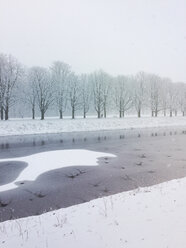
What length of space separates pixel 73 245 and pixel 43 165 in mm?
10712

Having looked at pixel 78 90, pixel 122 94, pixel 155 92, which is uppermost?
pixel 155 92

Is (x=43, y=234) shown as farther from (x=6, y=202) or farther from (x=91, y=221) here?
(x=6, y=202)

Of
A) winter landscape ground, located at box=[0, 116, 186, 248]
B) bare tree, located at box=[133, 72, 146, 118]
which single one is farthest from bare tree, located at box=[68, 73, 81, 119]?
winter landscape ground, located at box=[0, 116, 186, 248]

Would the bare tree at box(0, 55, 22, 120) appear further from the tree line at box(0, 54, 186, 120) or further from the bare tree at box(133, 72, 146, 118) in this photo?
the bare tree at box(133, 72, 146, 118)

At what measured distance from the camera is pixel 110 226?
6.16 metres

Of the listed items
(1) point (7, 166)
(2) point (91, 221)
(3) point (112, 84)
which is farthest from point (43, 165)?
(3) point (112, 84)

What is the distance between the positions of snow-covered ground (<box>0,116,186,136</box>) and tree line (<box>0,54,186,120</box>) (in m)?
7.72

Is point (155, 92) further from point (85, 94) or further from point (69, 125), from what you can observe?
point (69, 125)

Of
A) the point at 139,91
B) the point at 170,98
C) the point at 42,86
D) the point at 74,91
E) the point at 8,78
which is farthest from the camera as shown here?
the point at 170,98

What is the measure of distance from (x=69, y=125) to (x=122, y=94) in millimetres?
27021

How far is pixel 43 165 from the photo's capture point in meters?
15.6

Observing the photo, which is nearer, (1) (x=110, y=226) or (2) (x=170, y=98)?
(1) (x=110, y=226)

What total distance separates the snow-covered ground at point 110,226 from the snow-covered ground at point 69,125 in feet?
103

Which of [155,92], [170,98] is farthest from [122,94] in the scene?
[170,98]
